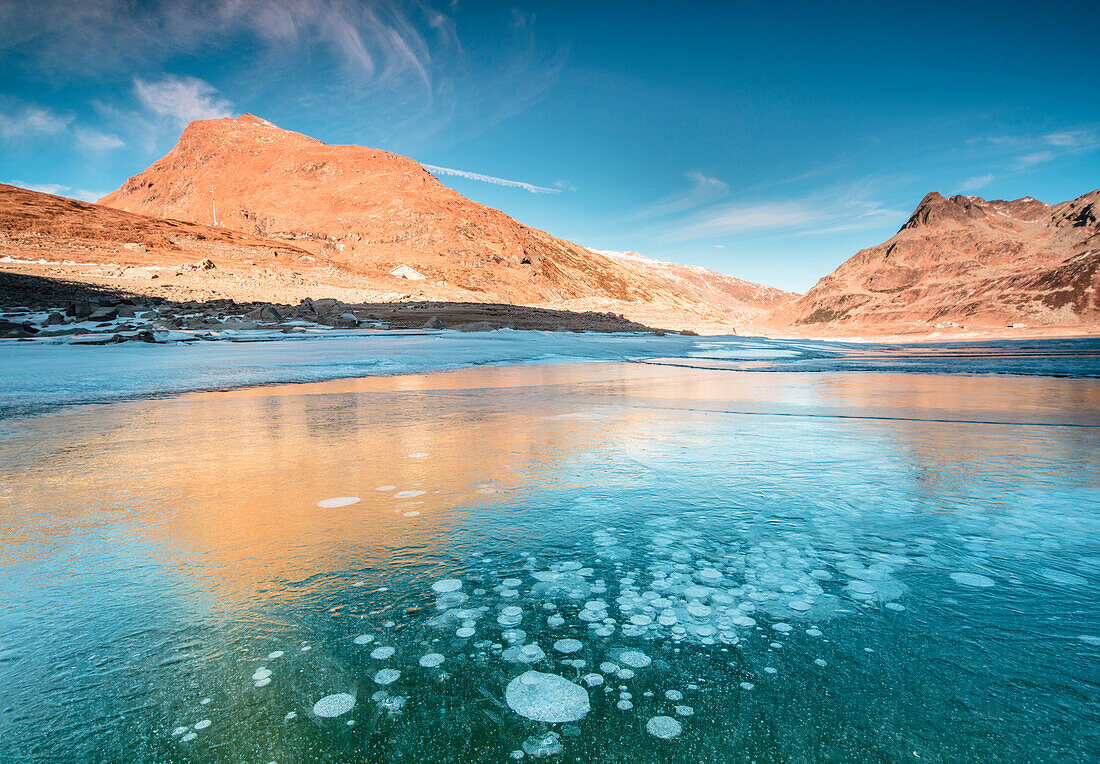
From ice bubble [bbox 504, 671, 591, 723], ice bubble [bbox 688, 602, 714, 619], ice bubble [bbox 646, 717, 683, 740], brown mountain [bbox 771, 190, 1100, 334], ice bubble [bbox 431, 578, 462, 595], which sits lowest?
ice bubble [bbox 504, 671, 591, 723]

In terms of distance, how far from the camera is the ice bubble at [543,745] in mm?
1121

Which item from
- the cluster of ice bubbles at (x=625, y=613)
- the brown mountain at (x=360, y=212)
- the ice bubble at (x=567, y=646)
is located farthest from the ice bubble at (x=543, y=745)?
the brown mountain at (x=360, y=212)

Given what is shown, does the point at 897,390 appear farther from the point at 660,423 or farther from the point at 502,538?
the point at 502,538

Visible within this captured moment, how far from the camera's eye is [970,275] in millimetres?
106125

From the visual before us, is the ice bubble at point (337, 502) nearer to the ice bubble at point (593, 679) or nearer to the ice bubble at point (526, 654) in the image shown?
the ice bubble at point (526, 654)

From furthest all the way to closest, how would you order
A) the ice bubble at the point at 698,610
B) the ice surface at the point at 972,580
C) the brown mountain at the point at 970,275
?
1. the brown mountain at the point at 970,275
2. the ice surface at the point at 972,580
3. the ice bubble at the point at 698,610

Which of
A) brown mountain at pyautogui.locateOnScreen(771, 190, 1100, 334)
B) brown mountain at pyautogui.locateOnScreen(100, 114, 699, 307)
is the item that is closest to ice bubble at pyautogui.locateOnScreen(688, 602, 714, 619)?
brown mountain at pyautogui.locateOnScreen(100, 114, 699, 307)

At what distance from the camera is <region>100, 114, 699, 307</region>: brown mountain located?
2440 inches

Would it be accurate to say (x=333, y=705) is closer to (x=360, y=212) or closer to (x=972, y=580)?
(x=972, y=580)

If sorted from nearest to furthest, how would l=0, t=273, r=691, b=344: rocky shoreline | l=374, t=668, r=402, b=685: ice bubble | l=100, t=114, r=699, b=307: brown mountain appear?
l=374, t=668, r=402, b=685: ice bubble → l=0, t=273, r=691, b=344: rocky shoreline → l=100, t=114, r=699, b=307: brown mountain

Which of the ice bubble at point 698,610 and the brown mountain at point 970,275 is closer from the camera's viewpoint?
the ice bubble at point 698,610

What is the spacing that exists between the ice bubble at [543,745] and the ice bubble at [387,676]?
40 centimetres

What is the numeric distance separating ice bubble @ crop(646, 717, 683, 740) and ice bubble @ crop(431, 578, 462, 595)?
2.69 ft

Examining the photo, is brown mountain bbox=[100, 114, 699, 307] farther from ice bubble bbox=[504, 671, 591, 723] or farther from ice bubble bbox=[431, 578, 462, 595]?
ice bubble bbox=[504, 671, 591, 723]
